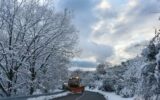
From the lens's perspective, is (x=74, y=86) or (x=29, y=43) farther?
(x=74, y=86)

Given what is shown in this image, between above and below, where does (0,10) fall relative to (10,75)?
above

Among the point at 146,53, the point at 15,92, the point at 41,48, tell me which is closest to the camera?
the point at 146,53

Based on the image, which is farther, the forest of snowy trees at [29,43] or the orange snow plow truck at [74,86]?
the orange snow plow truck at [74,86]

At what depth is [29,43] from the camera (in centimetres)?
4116

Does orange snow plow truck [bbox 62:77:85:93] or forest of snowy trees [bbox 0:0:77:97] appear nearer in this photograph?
forest of snowy trees [bbox 0:0:77:97]

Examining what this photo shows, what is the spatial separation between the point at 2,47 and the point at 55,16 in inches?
359

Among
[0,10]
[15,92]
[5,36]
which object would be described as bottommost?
[15,92]

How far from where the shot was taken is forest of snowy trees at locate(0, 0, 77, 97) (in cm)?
3878

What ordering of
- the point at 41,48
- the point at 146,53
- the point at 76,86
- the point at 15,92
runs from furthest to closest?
the point at 76,86, the point at 41,48, the point at 15,92, the point at 146,53

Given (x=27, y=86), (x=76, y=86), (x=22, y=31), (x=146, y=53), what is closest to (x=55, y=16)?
(x=22, y=31)

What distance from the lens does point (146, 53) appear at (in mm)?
20094

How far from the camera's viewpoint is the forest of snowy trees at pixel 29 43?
38.8m

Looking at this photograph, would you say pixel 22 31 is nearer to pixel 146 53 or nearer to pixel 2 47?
pixel 2 47

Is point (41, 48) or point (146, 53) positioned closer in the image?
point (146, 53)
